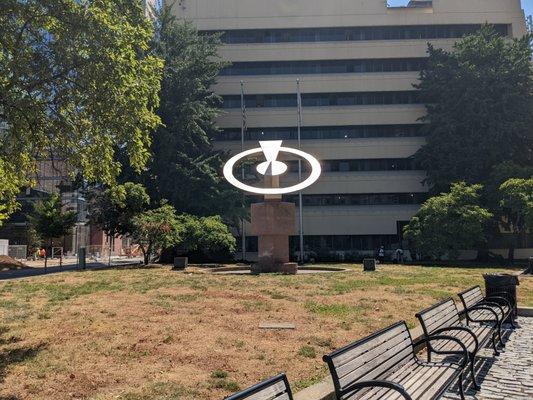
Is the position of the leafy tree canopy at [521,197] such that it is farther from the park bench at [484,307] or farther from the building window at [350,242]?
the park bench at [484,307]

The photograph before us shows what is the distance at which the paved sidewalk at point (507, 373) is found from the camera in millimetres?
5172

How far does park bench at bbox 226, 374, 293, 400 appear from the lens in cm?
279

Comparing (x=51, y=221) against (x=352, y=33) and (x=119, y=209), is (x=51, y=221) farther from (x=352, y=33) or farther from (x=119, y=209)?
(x=352, y=33)

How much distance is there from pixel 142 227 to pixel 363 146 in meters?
A: 27.5

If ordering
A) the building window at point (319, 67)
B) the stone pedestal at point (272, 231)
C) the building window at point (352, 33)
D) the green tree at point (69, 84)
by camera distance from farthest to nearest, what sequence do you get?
the building window at point (352, 33)
the building window at point (319, 67)
the stone pedestal at point (272, 231)
the green tree at point (69, 84)

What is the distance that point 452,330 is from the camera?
6.28m

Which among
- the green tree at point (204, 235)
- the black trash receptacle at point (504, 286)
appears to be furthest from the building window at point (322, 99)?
the black trash receptacle at point (504, 286)

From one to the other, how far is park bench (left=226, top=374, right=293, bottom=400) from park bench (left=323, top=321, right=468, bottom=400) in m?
0.58

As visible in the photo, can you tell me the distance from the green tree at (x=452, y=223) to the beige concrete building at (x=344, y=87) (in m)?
12.7

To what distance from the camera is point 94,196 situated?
3061 cm

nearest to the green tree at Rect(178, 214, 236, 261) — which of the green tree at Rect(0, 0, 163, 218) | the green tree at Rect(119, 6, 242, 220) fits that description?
the green tree at Rect(119, 6, 242, 220)

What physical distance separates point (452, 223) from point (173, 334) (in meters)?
28.6

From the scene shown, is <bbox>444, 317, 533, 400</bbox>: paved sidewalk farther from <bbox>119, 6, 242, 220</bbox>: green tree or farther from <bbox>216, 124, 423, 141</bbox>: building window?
<bbox>216, 124, 423, 141</bbox>: building window

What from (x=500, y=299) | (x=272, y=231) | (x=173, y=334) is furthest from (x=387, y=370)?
(x=272, y=231)
